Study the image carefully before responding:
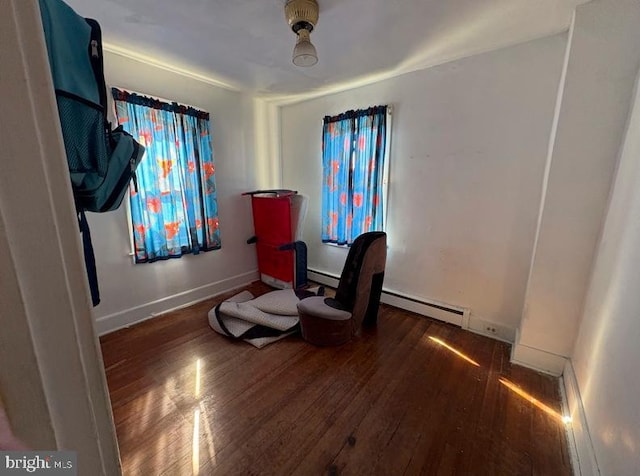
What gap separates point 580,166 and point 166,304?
3440mm

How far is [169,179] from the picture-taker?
8.09 feet

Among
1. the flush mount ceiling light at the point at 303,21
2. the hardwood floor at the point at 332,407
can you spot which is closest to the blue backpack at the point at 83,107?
the flush mount ceiling light at the point at 303,21

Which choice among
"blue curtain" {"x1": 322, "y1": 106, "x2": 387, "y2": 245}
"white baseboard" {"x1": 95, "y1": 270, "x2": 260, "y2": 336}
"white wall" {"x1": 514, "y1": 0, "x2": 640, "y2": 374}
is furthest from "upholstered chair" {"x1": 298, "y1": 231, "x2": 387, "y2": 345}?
"white baseboard" {"x1": 95, "y1": 270, "x2": 260, "y2": 336}

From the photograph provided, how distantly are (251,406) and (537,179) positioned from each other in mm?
2477

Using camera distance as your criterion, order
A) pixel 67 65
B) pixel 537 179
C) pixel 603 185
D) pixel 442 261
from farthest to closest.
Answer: pixel 442 261
pixel 537 179
pixel 603 185
pixel 67 65

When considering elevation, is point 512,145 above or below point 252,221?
above

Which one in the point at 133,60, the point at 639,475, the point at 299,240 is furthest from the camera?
the point at 299,240

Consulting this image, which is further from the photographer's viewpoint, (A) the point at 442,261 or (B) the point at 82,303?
(A) the point at 442,261

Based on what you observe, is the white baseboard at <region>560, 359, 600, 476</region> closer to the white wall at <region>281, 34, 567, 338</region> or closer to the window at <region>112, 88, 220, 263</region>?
the white wall at <region>281, 34, 567, 338</region>

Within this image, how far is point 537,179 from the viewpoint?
6.34 feet

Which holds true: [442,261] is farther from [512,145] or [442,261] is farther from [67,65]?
[67,65]

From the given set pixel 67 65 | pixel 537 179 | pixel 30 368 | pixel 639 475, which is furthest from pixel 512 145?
pixel 30 368

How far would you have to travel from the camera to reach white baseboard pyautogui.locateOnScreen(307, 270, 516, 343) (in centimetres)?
218

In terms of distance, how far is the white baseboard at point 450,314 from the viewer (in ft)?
7.15
